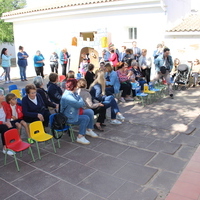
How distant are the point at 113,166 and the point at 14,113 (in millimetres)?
2338

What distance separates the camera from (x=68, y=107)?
5121 millimetres

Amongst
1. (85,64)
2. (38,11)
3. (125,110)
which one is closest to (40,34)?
(38,11)

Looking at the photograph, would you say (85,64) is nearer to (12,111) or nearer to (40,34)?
(12,111)

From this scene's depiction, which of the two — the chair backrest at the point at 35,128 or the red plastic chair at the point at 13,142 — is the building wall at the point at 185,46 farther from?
the red plastic chair at the point at 13,142

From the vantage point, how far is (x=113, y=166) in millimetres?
4297

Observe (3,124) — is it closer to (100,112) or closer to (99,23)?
(100,112)

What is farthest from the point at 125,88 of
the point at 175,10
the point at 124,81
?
the point at 175,10

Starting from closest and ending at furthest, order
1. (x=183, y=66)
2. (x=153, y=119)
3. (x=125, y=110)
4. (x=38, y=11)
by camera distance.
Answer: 1. (x=153, y=119)
2. (x=125, y=110)
3. (x=183, y=66)
4. (x=38, y=11)

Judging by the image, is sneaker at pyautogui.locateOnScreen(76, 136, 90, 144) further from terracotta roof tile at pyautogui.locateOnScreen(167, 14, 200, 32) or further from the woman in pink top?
terracotta roof tile at pyautogui.locateOnScreen(167, 14, 200, 32)

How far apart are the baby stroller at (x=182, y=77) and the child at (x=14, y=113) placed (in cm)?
754

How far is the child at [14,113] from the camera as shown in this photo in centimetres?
497

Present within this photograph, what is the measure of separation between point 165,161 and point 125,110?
326 centimetres

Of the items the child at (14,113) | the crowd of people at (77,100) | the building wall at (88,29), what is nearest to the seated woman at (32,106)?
the crowd of people at (77,100)

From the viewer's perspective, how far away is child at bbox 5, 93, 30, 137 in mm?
4973
